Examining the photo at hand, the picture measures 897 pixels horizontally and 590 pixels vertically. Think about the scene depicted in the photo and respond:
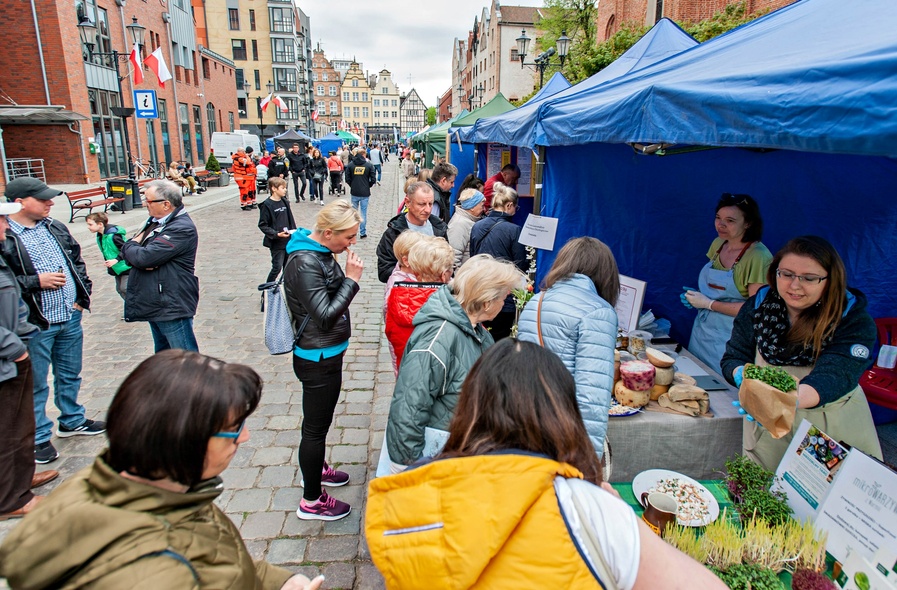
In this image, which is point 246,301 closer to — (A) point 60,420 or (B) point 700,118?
(A) point 60,420

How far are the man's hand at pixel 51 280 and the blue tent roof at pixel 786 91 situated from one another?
390 cm

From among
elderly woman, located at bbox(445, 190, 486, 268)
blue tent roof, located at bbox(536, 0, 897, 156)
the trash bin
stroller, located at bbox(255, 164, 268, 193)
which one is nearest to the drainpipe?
stroller, located at bbox(255, 164, 268, 193)

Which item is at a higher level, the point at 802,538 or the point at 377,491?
the point at 377,491

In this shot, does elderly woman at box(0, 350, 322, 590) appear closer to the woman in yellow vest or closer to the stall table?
the woman in yellow vest

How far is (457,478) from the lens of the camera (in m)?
1.24

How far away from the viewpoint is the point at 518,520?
1170 mm

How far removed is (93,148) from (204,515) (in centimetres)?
2791

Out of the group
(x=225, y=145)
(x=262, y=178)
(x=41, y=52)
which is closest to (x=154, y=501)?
(x=262, y=178)

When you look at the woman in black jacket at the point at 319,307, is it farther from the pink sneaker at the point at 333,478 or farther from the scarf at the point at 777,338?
A: the scarf at the point at 777,338

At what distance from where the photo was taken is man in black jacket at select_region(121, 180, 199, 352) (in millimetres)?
4125

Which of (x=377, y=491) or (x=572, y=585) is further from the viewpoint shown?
(x=377, y=491)

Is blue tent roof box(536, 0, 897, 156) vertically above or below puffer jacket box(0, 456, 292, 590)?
above

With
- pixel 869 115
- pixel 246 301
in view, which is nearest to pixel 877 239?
pixel 869 115

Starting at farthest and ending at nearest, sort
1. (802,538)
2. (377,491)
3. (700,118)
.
→ (700,118), (802,538), (377,491)
